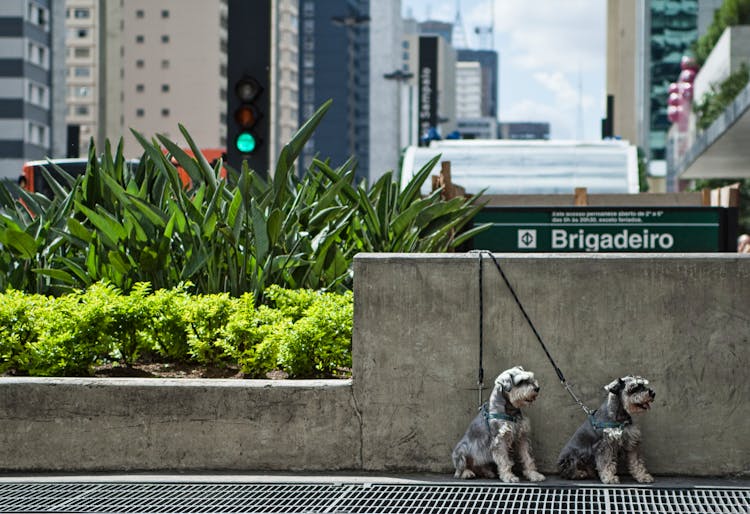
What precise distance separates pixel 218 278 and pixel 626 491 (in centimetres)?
369

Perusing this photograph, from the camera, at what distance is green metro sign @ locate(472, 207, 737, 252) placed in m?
12.4

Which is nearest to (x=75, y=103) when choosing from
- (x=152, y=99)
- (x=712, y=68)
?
(x=152, y=99)

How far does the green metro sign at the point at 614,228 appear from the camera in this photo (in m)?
12.4

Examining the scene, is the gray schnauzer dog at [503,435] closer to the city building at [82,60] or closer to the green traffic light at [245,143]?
the green traffic light at [245,143]

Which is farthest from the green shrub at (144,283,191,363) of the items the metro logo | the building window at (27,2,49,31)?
the building window at (27,2,49,31)

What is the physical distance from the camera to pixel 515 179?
20.0 meters

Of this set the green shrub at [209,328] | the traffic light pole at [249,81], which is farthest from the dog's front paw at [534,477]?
the traffic light pole at [249,81]

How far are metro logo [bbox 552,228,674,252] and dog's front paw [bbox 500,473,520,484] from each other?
5.43 metres

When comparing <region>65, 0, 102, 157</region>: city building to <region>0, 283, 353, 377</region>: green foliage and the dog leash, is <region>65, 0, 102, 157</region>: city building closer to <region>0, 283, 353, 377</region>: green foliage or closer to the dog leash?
<region>0, 283, 353, 377</region>: green foliage

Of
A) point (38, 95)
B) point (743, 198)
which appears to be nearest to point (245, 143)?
point (743, 198)

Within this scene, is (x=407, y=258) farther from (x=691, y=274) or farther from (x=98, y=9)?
(x=98, y=9)

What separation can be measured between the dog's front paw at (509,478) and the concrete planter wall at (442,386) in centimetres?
36

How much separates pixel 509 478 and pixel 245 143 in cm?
666

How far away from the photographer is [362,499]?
7.07m
